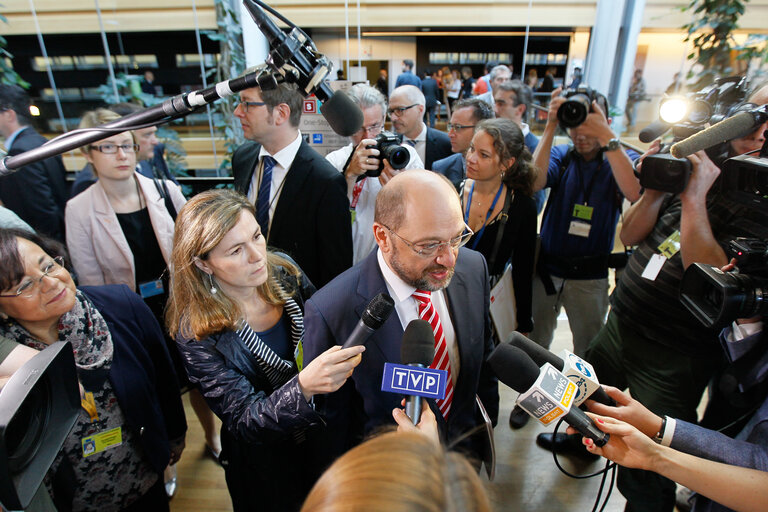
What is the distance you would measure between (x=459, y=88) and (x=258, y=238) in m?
9.12

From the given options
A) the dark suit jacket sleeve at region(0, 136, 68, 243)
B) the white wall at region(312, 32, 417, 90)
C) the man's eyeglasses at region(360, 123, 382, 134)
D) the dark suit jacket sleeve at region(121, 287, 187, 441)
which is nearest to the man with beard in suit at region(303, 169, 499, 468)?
the dark suit jacket sleeve at region(121, 287, 187, 441)

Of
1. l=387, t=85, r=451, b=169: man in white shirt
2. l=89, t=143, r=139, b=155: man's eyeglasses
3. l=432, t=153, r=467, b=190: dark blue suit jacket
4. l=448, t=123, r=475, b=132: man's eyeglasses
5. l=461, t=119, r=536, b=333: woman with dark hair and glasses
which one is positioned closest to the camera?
l=89, t=143, r=139, b=155: man's eyeglasses

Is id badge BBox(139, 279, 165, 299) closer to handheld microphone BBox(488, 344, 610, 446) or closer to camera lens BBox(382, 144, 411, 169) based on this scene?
camera lens BBox(382, 144, 411, 169)

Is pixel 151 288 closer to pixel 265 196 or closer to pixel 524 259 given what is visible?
pixel 265 196

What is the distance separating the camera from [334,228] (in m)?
2.29

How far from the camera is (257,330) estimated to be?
64.9 inches

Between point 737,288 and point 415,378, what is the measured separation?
96 cm

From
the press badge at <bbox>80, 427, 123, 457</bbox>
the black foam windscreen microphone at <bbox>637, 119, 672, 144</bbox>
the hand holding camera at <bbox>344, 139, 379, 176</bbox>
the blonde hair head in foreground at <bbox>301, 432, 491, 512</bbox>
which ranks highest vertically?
the black foam windscreen microphone at <bbox>637, 119, 672, 144</bbox>

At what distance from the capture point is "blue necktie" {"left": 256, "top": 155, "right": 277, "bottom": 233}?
239 cm

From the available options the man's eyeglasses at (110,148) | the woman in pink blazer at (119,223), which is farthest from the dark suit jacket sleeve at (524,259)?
the man's eyeglasses at (110,148)

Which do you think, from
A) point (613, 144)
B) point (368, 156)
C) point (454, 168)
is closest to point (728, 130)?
point (613, 144)

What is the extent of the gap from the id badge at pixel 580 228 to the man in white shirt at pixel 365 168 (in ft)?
3.44

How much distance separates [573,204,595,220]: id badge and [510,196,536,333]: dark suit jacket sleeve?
1.19 feet

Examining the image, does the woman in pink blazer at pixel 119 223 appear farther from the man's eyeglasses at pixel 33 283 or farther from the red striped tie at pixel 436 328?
the red striped tie at pixel 436 328
